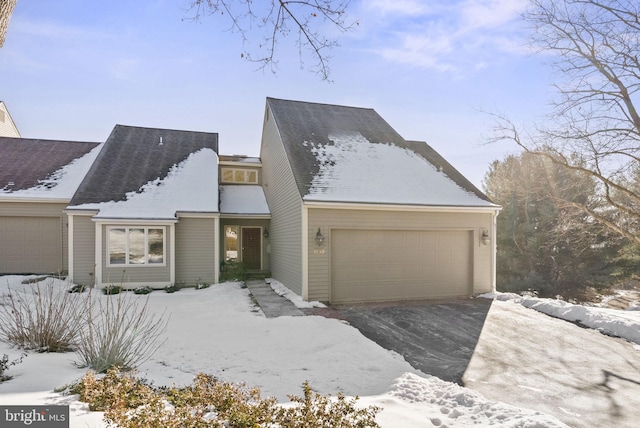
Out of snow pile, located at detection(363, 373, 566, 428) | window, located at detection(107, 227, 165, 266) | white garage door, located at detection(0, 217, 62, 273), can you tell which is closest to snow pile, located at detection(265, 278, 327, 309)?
window, located at detection(107, 227, 165, 266)

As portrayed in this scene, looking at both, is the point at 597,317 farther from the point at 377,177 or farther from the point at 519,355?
the point at 377,177

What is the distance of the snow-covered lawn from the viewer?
3.62 meters

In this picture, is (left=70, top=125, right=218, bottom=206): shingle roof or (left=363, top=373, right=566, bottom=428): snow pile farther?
(left=70, top=125, right=218, bottom=206): shingle roof

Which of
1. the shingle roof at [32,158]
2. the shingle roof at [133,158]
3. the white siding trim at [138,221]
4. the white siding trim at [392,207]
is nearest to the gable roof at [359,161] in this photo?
the white siding trim at [392,207]

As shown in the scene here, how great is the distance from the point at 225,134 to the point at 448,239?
12416 mm

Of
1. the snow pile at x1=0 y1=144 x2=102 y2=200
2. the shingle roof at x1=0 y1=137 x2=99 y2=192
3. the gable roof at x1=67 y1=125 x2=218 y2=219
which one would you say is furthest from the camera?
the shingle roof at x1=0 y1=137 x2=99 y2=192

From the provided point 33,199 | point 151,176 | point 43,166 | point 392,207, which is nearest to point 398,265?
point 392,207

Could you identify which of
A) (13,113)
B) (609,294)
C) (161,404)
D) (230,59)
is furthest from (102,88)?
(609,294)

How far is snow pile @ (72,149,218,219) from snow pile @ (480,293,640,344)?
10.7 m

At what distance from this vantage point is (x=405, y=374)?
16.7 ft

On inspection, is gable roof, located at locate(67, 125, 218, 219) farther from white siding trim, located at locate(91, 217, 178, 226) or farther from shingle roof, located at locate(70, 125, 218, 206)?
white siding trim, located at locate(91, 217, 178, 226)

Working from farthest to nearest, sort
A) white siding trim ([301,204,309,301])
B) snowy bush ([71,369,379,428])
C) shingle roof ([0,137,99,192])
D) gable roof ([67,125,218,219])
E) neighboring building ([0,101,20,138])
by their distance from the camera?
neighboring building ([0,101,20,138]) < shingle roof ([0,137,99,192]) < gable roof ([67,125,218,219]) < white siding trim ([301,204,309,301]) < snowy bush ([71,369,379,428])

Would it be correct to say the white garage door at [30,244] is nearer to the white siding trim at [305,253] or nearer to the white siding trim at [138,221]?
the white siding trim at [138,221]

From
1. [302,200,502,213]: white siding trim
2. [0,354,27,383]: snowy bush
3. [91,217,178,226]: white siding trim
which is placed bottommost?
[0,354,27,383]: snowy bush
